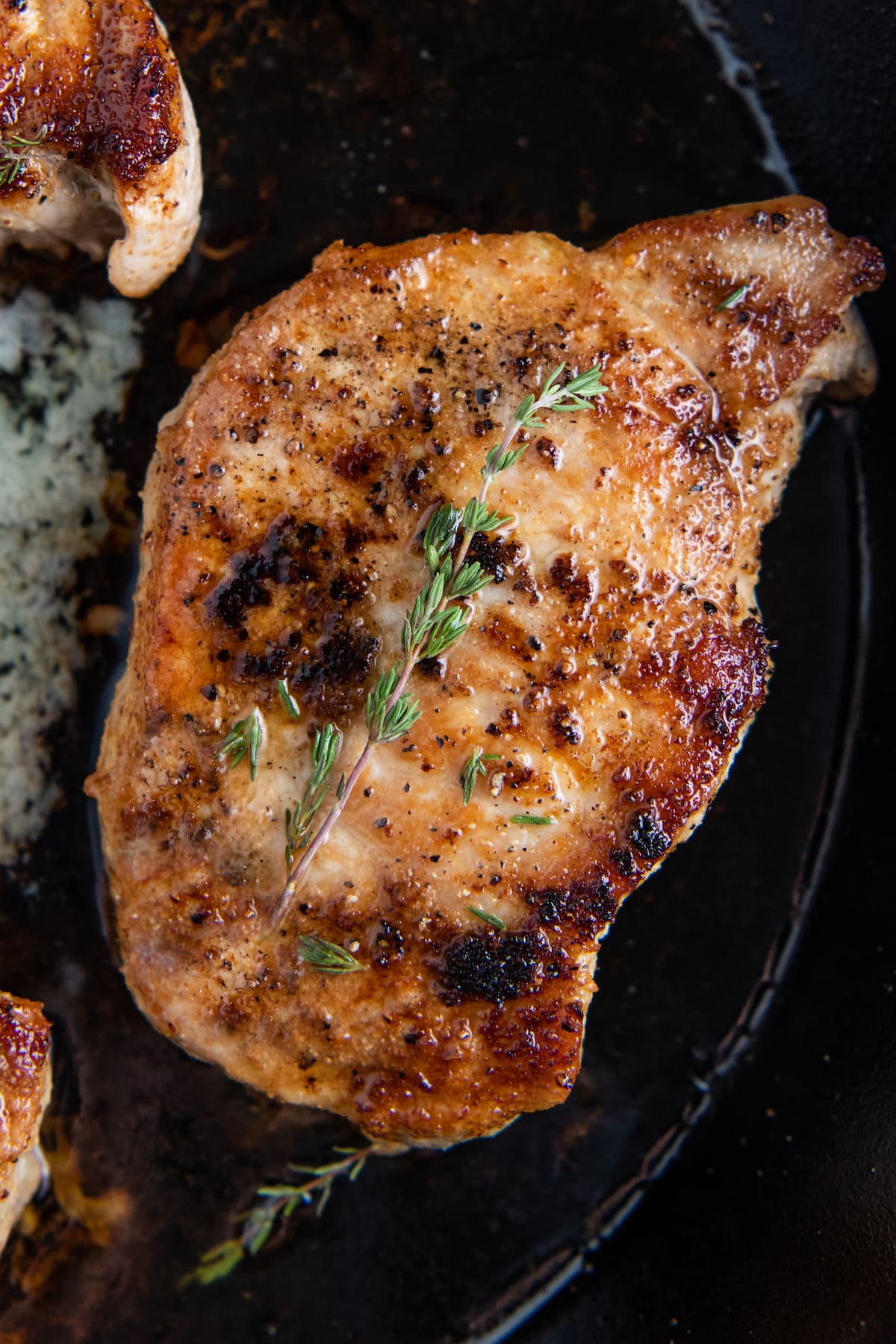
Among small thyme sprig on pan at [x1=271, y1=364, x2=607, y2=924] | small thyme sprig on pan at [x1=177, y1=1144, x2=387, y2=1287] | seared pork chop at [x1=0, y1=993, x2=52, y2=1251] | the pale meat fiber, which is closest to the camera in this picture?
small thyme sprig on pan at [x1=271, y1=364, x2=607, y2=924]

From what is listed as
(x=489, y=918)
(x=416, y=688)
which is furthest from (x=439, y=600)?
(x=489, y=918)

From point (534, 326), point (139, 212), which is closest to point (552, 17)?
point (534, 326)

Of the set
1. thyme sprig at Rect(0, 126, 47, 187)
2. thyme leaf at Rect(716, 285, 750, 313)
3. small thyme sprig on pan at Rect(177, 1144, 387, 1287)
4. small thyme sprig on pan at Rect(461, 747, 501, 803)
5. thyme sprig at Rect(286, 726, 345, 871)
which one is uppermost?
thyme sprig at Rect(0, 126, 47, 187)

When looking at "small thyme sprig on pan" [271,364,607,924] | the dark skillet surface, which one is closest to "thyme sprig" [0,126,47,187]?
the dark skillet surface

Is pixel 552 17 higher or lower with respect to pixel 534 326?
higher

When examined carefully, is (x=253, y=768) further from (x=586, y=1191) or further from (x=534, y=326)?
(x=586, y=1191)

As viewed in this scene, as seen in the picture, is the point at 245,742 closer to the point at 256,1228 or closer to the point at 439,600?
the point at 439,600

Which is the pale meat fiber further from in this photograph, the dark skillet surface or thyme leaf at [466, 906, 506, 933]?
the dark skillet surface

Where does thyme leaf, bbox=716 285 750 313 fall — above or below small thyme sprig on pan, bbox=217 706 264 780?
above

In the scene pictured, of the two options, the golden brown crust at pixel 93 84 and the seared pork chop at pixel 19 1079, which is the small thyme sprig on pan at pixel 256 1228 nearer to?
the seared pork chop at pixel 19 1079
